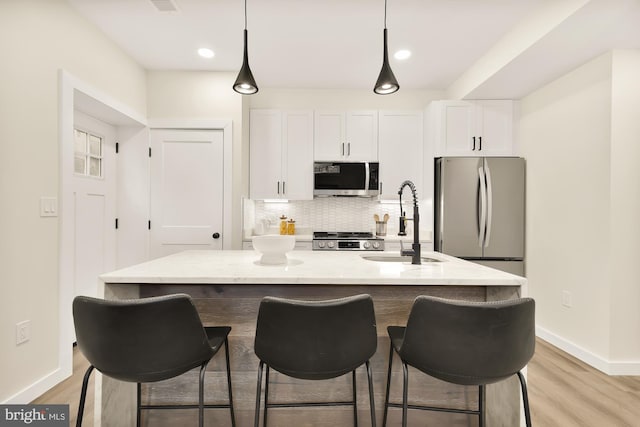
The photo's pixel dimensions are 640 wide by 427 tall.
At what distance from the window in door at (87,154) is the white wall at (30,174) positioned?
0.70 m

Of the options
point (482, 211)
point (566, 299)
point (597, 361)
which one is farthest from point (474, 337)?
point (482, 211)

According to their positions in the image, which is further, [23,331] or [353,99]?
[353,99]

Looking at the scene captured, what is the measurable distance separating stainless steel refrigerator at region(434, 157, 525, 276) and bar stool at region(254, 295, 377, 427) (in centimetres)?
249

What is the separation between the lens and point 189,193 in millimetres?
3564

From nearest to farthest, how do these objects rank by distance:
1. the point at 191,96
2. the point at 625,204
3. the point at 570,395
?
the point at 570,395 → the point at 625,204 → the point at 191,96

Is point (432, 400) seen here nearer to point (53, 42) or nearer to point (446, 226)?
point (446, 226)

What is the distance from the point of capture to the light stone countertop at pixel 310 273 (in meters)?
1.43

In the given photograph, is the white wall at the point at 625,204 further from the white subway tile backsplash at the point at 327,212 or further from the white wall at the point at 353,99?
the white subway tile backsplash at the point at 327,212

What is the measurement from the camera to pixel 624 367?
8.19 ft

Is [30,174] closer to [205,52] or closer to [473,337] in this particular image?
[205,52]

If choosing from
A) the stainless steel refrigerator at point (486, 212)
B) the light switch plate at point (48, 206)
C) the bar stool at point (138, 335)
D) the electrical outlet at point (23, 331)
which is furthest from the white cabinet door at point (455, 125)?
the electrical outlet at point (23, 331)

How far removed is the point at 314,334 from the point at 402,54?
2.85 meters

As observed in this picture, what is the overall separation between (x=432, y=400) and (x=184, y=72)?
12.0 feet

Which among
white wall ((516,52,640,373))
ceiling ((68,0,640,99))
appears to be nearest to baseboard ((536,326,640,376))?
white wall ((516,52,640,373))
